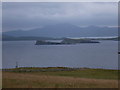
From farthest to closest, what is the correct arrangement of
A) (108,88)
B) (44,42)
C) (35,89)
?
(44,42) < (108,88) < (35,89)

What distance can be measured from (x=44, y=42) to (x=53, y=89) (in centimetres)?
18032

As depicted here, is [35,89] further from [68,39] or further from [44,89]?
[68,39]

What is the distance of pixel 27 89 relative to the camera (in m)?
10.9

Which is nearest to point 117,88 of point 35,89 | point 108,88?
point 108,88

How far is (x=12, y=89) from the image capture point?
11258 millimetres

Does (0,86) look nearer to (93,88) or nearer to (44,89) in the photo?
(44,89)

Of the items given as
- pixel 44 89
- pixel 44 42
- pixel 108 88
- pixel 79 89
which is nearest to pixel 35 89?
pixel 44 89

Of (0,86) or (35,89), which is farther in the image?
(0,86)

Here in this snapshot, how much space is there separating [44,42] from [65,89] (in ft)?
591

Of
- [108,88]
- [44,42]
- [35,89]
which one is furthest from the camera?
[44,42]

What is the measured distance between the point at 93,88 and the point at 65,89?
1308mm

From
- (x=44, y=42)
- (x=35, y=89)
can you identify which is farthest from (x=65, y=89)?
(x=44, y=42)

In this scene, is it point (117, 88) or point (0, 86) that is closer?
point (117, 88)

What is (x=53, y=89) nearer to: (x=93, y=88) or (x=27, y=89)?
(x=27, y=89)
